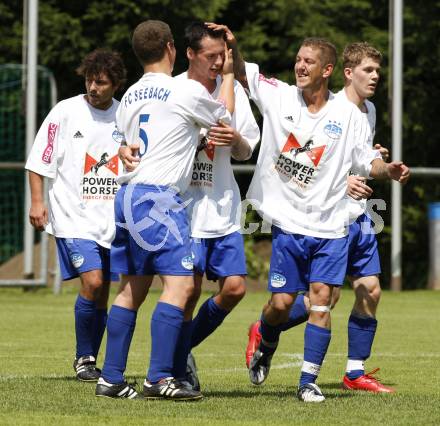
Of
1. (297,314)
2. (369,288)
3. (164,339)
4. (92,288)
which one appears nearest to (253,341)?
(297,314)

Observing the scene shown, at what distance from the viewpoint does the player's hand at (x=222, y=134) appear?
7.54 m

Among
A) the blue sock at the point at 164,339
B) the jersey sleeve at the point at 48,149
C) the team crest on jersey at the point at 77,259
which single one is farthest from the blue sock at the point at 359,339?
the jersey sleeve at the point at 48,149

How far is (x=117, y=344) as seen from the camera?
7480mm

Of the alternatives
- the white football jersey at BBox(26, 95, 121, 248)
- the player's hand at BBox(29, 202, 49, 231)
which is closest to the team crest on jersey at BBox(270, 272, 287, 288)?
the white football jersey at BBox(26, 95, 121, 248)

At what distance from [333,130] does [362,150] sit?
31cm

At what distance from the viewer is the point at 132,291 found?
298 inches

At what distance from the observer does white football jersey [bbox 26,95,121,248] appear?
30.0ft

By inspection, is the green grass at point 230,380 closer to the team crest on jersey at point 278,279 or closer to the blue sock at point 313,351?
the blue sock at point 313,351

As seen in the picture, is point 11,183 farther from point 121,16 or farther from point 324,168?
point 324,168

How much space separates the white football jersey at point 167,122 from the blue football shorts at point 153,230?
0.09 meters

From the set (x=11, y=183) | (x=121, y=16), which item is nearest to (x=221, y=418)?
(x=11, y=183)

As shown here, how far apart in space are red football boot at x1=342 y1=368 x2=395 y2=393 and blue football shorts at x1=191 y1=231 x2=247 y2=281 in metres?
1.08

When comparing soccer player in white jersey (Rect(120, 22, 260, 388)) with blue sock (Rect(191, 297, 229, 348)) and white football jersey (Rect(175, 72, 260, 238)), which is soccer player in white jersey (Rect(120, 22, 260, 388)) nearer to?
white football jersey (Rect(175, 72, 260, 238))

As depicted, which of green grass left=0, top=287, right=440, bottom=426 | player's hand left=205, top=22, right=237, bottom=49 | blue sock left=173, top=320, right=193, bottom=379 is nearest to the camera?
green grass left=0, top=287, right=440, bottom=426
